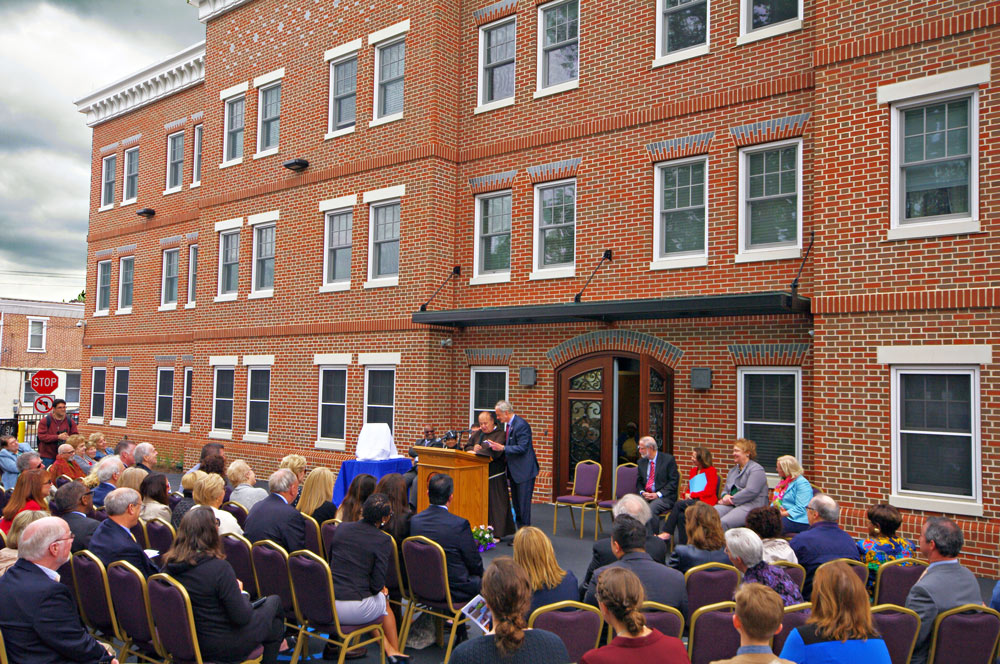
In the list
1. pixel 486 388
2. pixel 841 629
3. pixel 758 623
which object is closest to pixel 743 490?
pixel 841 629

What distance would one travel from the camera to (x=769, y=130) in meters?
11.7

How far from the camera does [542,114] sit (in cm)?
1454

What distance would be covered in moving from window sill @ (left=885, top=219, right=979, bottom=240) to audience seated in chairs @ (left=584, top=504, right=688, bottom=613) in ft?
22.2

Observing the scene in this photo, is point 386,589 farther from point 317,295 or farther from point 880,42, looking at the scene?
point 317,295

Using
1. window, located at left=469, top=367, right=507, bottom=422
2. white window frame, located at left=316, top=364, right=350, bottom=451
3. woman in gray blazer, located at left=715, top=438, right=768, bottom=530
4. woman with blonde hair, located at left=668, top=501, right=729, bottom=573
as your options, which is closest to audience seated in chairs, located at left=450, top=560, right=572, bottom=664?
woman with blonde hair, located at left=668, top=501, right=729, bottom=573

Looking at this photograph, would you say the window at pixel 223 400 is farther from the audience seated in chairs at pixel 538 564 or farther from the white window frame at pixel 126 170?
the audience seated in chairs at pixel 538 564

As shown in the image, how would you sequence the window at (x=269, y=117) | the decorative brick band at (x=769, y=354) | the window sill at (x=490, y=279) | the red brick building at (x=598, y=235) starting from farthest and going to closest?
the window at (x=269, y=117) → the window sill at (x=490, y=279) → the decorative brick band at (x=769, y=354) → the red brick building at (x=598, y=235)

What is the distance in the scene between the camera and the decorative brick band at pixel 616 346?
41.3 ft

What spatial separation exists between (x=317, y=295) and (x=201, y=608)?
1309 cm

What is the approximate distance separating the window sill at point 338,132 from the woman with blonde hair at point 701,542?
13410mm

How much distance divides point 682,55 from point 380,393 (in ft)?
29.2

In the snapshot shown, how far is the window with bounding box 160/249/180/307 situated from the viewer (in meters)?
23.3

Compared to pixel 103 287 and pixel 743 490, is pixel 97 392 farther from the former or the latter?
pixel 743 490

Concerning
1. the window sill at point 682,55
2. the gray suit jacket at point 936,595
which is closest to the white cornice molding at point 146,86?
the window sill at point 682,55
